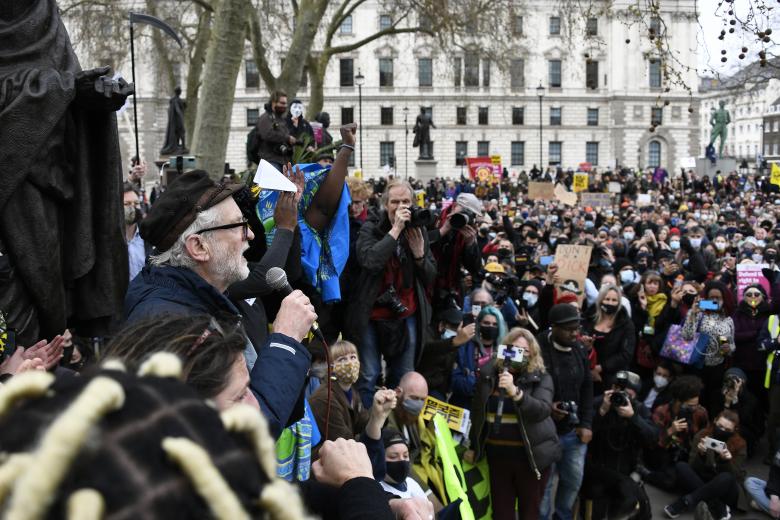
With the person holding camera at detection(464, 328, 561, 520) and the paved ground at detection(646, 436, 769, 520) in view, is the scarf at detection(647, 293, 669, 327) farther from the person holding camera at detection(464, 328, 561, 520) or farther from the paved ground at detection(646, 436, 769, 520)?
the person holding camera at detection(464, 328, 561, 520)

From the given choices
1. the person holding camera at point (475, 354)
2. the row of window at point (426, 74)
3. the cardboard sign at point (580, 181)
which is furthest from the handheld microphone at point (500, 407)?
the row of window at point (426, 74)

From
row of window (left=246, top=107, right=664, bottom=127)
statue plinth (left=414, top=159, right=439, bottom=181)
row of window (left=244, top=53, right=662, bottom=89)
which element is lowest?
statue plinth (left=414, top=159, right=439, bottom=181)

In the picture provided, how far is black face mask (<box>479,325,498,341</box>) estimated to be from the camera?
6.20 m

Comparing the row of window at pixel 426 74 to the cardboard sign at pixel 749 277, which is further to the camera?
the row of window at pixel 426 74

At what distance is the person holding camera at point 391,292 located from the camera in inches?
200

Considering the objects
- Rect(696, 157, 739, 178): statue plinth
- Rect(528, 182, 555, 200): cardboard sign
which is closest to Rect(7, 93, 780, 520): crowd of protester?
Rect(528, 182, 555, 200): cardboard sign

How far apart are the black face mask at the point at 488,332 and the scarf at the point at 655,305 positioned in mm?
2524

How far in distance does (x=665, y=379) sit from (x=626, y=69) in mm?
58737

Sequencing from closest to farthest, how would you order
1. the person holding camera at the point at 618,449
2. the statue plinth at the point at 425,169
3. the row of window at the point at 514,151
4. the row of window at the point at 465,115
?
1. the person holding camera at the point at 618,449
2. the statue plinth at the point at 425,169
3. the row of window at the point at 465,115
4. the row of window at the point at 514,151

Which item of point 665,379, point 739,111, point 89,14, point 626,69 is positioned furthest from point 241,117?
point 739,111

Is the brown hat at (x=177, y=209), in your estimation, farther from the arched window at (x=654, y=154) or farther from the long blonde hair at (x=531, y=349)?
the arched window at (x=654, y=154)

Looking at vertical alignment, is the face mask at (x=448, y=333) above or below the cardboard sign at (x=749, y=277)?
below

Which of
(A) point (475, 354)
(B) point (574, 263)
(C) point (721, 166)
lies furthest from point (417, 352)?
(C) point (721, 166)

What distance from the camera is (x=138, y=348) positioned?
1561 mm
